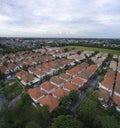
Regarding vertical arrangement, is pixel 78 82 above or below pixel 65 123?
below

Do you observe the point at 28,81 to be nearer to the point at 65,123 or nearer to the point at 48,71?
the point at 48,71

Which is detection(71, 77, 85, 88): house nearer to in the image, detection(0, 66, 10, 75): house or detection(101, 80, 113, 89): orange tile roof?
detection(101, 80, 113, 89): orange tile roof

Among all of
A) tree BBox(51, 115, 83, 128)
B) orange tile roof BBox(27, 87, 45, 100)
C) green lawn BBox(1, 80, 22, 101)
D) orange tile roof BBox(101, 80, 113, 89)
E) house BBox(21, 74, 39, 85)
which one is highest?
tree BBox(51, 115, 83, 128)

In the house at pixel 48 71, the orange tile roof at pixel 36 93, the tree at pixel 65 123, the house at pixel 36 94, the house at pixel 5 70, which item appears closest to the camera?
the tree at pixel 65 123

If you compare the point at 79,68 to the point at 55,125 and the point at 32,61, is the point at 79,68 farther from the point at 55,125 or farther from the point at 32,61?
the point at 55,125

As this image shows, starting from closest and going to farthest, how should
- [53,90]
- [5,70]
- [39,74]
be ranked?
[53,90]
[39,74]
[5,70]

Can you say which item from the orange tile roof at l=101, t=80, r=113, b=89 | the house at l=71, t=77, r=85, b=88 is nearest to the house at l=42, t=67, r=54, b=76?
the house at l=71, t=77, r=85, b=88

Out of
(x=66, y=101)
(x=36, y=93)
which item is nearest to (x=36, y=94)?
(x=36, y=93)

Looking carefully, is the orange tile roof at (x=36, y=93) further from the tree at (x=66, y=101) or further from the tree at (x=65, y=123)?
the tree at (x=65, y=123)

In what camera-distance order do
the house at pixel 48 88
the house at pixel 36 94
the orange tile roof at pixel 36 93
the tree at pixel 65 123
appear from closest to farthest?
the tree at pixel 65 123
the house at pixel 36 94
the orange tile roof at pixel 36 93
the house at pixel 48 88

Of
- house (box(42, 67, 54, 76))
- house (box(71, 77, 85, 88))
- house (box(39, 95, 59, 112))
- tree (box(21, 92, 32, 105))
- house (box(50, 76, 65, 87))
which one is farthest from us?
house (box(42, 67, 54, 76))

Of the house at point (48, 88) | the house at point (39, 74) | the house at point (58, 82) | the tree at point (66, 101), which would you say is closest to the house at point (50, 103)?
the tree at point (66, 101)
